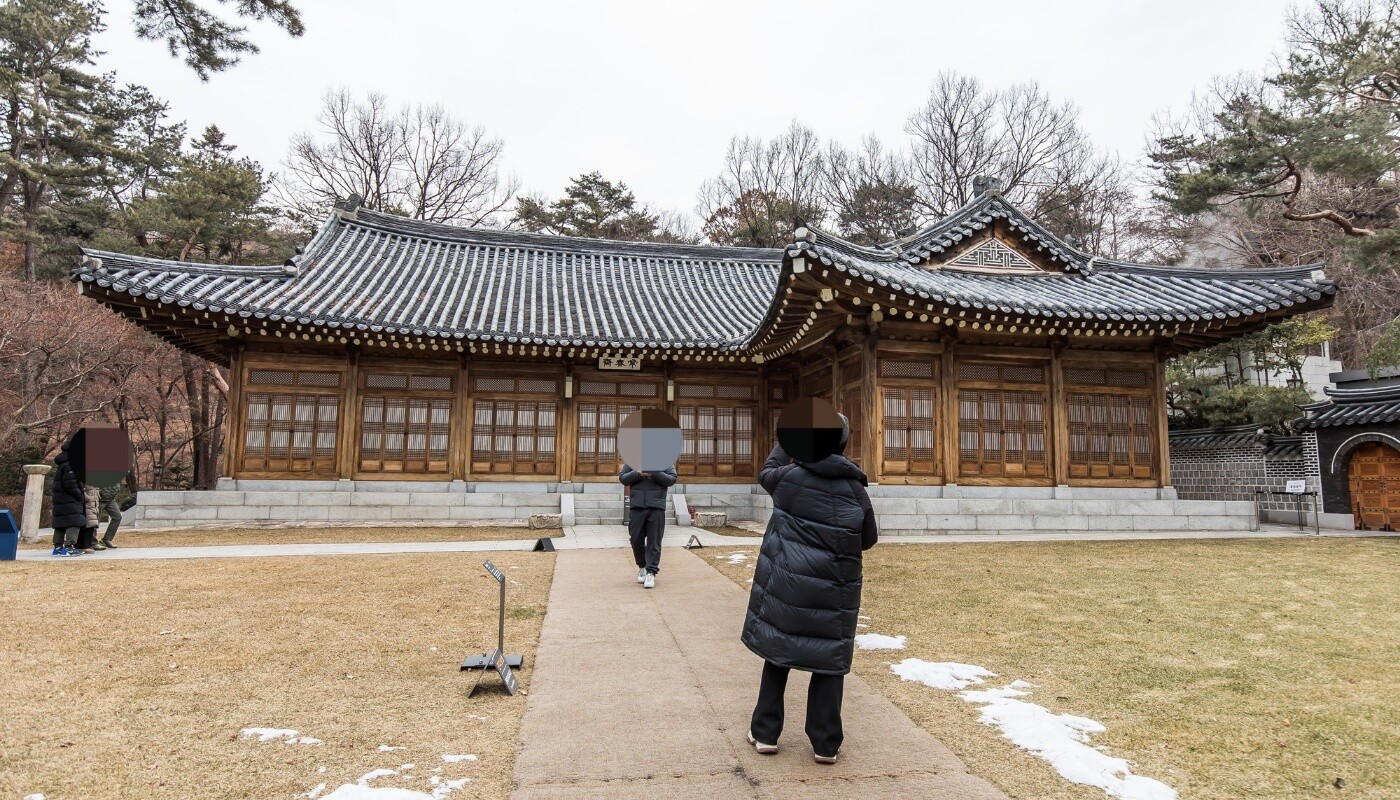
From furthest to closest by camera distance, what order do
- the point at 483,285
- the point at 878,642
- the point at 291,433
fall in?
the point at 483,285, the point at 291,433, the point at 878,642

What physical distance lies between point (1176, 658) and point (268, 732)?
5308 millimetres

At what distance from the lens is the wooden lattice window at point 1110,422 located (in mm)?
12797

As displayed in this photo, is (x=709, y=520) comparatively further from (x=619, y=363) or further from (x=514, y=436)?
(x=514, y=436)

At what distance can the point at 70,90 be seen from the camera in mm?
22094

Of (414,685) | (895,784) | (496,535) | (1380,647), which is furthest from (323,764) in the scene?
(496,535)

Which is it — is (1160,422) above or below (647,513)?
above

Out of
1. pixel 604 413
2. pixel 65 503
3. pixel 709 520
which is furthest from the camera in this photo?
pixel 604 413

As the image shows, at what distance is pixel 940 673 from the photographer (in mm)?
4242

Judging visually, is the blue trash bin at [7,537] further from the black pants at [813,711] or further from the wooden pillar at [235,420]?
the black pants at [813,711]

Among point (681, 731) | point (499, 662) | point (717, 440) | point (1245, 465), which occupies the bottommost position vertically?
point (681, 731)

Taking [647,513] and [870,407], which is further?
[870,407]

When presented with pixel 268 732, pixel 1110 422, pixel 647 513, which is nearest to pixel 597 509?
pixel 647 513

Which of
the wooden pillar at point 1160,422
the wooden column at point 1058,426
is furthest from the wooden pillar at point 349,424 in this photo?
the wooden pillar at point 1160,422

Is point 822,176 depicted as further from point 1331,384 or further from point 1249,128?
point 1331,384
